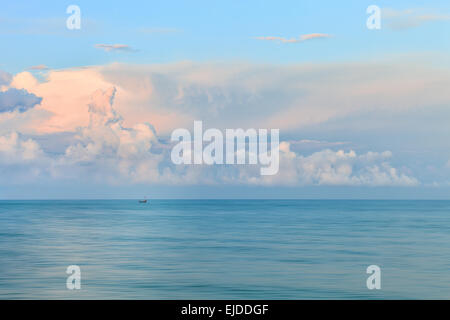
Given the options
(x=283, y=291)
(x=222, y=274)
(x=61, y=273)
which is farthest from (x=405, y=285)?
(x=61, y=273)

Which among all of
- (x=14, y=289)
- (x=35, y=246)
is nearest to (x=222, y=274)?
(x=14, y=289)

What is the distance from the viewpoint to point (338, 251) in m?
49.8

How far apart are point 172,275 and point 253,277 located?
6003 millimetres

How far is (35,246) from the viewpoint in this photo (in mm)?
54500
